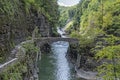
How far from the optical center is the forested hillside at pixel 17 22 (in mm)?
44819

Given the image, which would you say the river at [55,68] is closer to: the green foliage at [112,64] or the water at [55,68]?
the water at [55,68]

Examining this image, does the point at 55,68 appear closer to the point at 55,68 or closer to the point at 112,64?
the point at 55,68

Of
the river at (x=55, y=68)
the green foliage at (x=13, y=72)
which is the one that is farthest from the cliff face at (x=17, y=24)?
the river at (x=55, y=68)

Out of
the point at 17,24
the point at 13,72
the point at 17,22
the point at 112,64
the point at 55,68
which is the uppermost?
the point at 17,22

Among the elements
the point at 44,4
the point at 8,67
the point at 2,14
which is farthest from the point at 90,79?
the point at 44,4

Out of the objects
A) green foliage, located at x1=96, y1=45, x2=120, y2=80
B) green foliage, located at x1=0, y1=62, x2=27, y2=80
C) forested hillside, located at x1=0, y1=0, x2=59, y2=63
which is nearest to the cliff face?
forested hillside, located at x1=0, y1=0, x2=59, y2=63

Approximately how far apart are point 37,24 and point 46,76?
2958 centimetres

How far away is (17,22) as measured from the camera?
5844 centimetres

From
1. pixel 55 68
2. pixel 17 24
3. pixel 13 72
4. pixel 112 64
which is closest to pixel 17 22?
pixel 17 24

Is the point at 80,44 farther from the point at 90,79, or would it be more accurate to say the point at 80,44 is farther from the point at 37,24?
the point at 37,24

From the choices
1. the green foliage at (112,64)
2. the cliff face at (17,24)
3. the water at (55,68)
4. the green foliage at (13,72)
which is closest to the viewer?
the green foliage at (112,64)

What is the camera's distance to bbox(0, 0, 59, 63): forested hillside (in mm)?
44819

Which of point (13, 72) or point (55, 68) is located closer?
point (13, 72)

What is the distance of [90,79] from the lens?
192 feet
